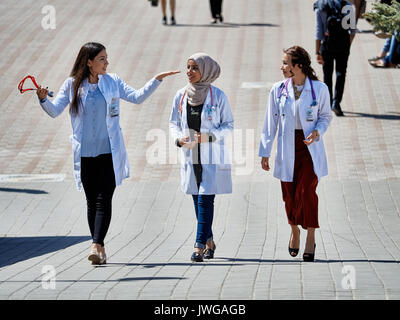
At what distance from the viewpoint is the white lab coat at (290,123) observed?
7.39m

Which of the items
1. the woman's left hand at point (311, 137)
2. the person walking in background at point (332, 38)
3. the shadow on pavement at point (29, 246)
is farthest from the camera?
the person walking in background at point (332, 38)

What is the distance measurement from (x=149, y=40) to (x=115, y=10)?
9.70ft

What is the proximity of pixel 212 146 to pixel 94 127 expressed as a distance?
→ 921 millimetres

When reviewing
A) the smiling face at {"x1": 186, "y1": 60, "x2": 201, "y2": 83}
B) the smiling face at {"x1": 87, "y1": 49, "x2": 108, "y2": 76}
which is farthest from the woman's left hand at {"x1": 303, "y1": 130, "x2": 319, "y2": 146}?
the smiling face at {"x1": 87, "y1": 49, "x2": 108, "y2": 76}

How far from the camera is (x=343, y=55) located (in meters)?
13.3

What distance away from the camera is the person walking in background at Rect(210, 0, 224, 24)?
64.7 ft

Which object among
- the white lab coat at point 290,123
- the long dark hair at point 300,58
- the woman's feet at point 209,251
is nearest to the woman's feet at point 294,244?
the white lab coat at point 290,123

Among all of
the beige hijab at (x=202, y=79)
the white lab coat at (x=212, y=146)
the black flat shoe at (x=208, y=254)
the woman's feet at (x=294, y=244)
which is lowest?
the black flat shoe at (x=208, y=254)

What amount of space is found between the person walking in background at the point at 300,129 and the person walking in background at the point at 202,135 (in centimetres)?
36

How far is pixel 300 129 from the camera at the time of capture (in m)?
7.43

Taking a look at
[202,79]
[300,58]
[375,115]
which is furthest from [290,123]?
[375,115]

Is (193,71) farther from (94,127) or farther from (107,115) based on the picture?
(94,127)

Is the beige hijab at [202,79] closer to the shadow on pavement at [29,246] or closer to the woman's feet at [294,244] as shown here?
the woman's feet at [294,244]
